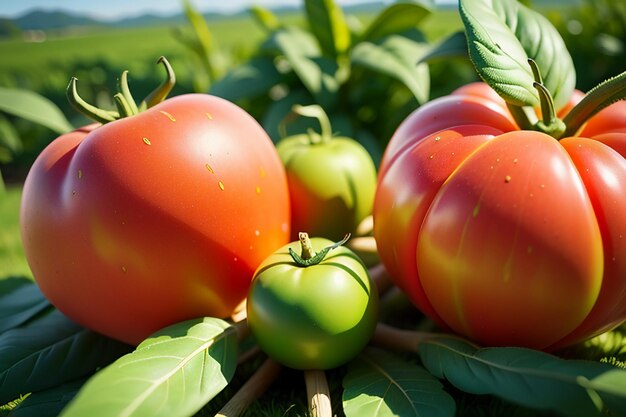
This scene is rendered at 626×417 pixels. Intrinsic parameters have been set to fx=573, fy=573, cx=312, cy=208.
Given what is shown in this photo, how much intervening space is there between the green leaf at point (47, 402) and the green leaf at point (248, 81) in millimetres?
1020

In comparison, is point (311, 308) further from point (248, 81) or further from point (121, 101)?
point (248, 81)

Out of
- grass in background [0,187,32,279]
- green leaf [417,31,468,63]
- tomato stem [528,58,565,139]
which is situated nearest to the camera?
tomato stem [528,58,565,139]

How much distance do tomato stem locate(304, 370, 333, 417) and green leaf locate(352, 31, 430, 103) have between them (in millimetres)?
824

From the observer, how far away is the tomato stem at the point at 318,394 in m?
0.83

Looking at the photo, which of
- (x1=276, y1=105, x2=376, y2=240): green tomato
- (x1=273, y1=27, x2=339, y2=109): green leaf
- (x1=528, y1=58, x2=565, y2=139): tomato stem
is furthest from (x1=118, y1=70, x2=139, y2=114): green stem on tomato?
(x1=273, y1=27, x2=339, y2=109): green leaf

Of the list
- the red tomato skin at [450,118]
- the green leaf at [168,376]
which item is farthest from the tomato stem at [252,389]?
the red tomato skin at [450,118]

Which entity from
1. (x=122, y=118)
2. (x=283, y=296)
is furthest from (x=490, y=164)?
(x=122, y=118)

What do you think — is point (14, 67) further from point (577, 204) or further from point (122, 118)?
point (577, 204)

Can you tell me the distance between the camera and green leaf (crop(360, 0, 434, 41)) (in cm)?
175

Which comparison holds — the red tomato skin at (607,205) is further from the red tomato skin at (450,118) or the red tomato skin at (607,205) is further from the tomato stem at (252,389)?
the tomato stem at (252,389)

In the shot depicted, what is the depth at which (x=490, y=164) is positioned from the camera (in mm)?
805

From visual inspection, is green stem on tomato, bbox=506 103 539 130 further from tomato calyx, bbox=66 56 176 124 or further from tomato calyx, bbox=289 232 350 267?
tomato calyx, bbox=66 56 176 124

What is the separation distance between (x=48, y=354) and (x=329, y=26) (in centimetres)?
130

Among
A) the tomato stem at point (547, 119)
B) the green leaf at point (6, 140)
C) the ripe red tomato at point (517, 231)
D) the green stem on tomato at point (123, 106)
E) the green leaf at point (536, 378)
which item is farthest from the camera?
the green leaf at point (6, 140)
